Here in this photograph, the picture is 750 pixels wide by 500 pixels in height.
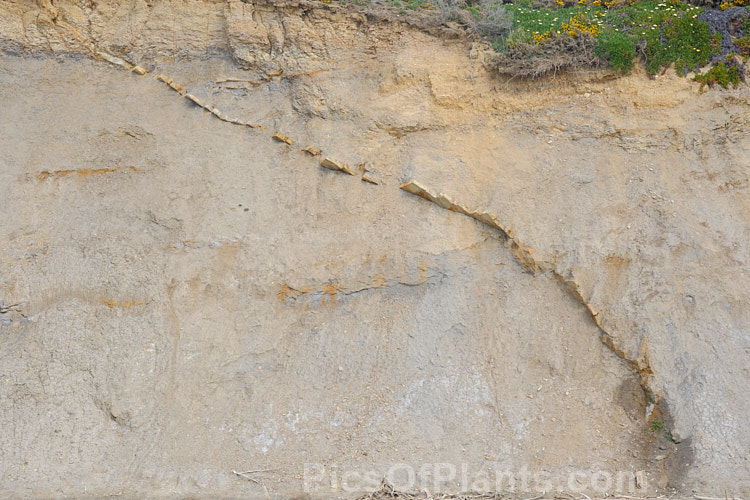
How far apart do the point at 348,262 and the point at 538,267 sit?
106 inches

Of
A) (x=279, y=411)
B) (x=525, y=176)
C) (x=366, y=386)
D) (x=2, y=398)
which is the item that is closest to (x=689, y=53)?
(x=525, y=176)

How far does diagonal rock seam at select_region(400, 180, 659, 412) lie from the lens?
760cm

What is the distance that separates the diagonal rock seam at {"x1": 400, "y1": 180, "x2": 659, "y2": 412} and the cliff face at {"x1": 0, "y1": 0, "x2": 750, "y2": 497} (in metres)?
0.03

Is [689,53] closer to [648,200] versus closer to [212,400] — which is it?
[648,200]

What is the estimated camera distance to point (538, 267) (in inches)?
325

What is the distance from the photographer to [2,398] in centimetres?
705

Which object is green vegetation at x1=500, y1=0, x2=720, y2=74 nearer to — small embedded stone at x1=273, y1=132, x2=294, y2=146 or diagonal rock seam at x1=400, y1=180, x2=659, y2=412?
diagonal rock seam at x1=400, y1=180, x2=659, y2=412

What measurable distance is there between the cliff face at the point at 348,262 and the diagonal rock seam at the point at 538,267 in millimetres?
33

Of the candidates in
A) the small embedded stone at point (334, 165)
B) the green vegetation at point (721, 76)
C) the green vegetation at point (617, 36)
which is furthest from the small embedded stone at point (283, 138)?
the green vegetation at point (721, 76)

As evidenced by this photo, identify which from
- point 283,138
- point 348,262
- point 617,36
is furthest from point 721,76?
point 283,138

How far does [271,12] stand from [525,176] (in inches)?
191

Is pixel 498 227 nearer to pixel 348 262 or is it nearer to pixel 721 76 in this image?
pixel 348 262

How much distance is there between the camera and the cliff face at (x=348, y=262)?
710 centimetres

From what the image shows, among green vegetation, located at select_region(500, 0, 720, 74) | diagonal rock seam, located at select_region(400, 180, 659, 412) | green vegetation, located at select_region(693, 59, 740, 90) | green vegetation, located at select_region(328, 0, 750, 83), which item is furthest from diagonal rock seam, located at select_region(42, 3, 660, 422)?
green vegetation, located at select_region(693, 59, 740, 90)
